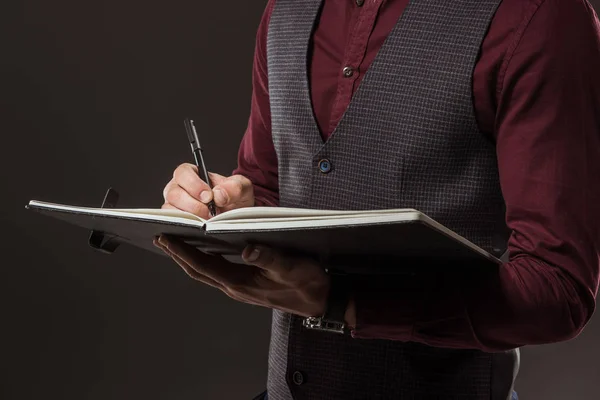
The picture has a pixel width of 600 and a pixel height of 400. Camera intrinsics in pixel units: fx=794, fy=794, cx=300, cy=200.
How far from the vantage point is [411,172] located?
3.44 feet

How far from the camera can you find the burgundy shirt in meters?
0.92

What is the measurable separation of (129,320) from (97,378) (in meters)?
0.21

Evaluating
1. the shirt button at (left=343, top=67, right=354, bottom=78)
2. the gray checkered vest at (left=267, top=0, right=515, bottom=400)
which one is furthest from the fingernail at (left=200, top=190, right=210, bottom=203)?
the shirt button at (left=343, top=67, right=354, bottom=78)

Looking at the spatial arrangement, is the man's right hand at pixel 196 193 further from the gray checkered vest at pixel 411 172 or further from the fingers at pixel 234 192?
the gray checkered vest at pixel 411 172

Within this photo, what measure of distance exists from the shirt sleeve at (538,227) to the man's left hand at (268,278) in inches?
2.4

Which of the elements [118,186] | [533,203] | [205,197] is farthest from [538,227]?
[118,186]

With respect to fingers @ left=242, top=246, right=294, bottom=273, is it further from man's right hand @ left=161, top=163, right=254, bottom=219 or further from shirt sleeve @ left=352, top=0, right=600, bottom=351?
man's right hand @ left=161, top=163, right=254, bottom=219

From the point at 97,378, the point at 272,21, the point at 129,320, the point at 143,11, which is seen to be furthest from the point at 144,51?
the point at 272,21

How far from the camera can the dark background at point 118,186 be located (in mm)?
2365

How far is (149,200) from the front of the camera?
2.42 m

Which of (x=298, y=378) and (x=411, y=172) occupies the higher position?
(x=411, y=172)

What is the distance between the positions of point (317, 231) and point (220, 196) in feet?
1.52

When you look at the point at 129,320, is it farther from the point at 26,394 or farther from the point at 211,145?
the point at 211,145

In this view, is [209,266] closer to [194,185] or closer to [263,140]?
[194,185]
